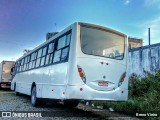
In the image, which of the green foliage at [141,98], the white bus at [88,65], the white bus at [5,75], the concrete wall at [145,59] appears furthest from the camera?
the white bus at [5,75]

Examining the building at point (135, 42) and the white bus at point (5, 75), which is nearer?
the white bus at point (5, 75)

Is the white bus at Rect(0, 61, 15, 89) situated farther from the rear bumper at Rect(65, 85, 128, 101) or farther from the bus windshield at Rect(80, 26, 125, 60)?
the rear bumper at Rect(65, 85, 128, 101)

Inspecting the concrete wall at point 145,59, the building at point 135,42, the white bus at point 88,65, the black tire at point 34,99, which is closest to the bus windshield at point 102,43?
the white bus at point 88,65

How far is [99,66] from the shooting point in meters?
8.62

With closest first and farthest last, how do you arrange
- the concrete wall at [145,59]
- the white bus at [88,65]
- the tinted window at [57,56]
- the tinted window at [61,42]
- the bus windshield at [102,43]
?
the white bus at [88,65] → the bus windshield at [102,43] → the tinted window at [61,42] → the tinted window at [57,56] → the concrete wall at [145,59]

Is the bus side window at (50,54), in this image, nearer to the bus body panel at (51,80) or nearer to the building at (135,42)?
the bus body panel at (51,80)

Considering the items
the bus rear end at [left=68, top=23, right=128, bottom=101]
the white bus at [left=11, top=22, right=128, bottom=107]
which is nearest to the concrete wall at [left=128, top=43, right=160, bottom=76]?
the white bus at [left=11, top=22, right=128, bottom=107]

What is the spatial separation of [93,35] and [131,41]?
39.0 m

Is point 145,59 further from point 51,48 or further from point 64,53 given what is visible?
point 64,53

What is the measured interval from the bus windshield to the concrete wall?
7.51 metres

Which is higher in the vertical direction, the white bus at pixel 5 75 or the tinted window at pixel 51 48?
the tinted window at pixel 51 48

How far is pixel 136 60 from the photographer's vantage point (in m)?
18.5

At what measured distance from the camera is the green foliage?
995 centimetres

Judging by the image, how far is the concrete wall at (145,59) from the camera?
54.1 ft
